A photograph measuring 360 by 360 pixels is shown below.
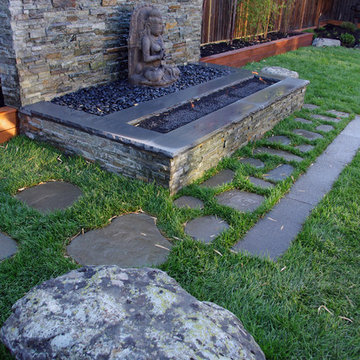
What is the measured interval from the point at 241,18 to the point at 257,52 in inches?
48.6

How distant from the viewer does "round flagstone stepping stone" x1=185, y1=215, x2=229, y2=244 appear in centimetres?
303

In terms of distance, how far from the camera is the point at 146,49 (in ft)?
17.4

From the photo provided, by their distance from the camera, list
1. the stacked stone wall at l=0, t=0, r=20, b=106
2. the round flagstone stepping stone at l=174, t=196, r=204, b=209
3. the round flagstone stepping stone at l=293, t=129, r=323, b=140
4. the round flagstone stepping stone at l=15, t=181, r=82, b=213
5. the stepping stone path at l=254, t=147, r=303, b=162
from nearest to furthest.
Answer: the round flagstone stepping stone at l=15, t=181, r=82, b=213
the round flagstone stepping stone at l=174, t=196, r=204, b=209
the stacked stone wall at l=0, t=0, r=20, b=106
the stepping stone path at l=254, t=147, r=303, b=162
the round flagstone stepping stone at l=293, t=129, r=323, b=140

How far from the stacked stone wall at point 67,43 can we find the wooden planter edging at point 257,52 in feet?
6.98

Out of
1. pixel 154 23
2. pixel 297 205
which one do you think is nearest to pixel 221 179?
pixel 297 205

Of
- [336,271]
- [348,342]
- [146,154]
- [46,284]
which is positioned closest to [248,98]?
[146,154]

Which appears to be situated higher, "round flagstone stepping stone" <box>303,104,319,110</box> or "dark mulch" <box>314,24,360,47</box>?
"dark mulch" <box>314,24,360,47</box>

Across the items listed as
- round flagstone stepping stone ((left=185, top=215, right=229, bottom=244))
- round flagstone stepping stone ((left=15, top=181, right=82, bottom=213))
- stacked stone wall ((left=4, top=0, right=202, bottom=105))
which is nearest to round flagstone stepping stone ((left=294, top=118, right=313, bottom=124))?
stacked stone wall ((left=4, top=0, right=202, bottom=105))

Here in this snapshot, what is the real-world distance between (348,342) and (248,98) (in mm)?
3452

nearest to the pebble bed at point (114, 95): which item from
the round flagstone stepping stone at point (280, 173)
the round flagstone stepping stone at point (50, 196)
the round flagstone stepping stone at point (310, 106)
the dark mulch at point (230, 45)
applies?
the round flagstone stepping stone at point (50, 196)

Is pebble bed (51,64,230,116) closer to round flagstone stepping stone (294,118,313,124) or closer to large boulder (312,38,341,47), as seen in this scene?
round flagstone stepping stone (294,118,313,124)

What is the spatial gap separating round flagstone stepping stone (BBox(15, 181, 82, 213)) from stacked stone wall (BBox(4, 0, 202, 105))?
135 cm

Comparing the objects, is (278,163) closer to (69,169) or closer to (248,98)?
(248,98)

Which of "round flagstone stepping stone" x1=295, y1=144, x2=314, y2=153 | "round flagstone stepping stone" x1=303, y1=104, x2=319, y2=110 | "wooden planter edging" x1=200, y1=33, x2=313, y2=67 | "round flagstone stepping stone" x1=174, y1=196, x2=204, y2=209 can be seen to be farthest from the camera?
"wooden planter edging" x1=200, y1=33, x2=313, y2=67
